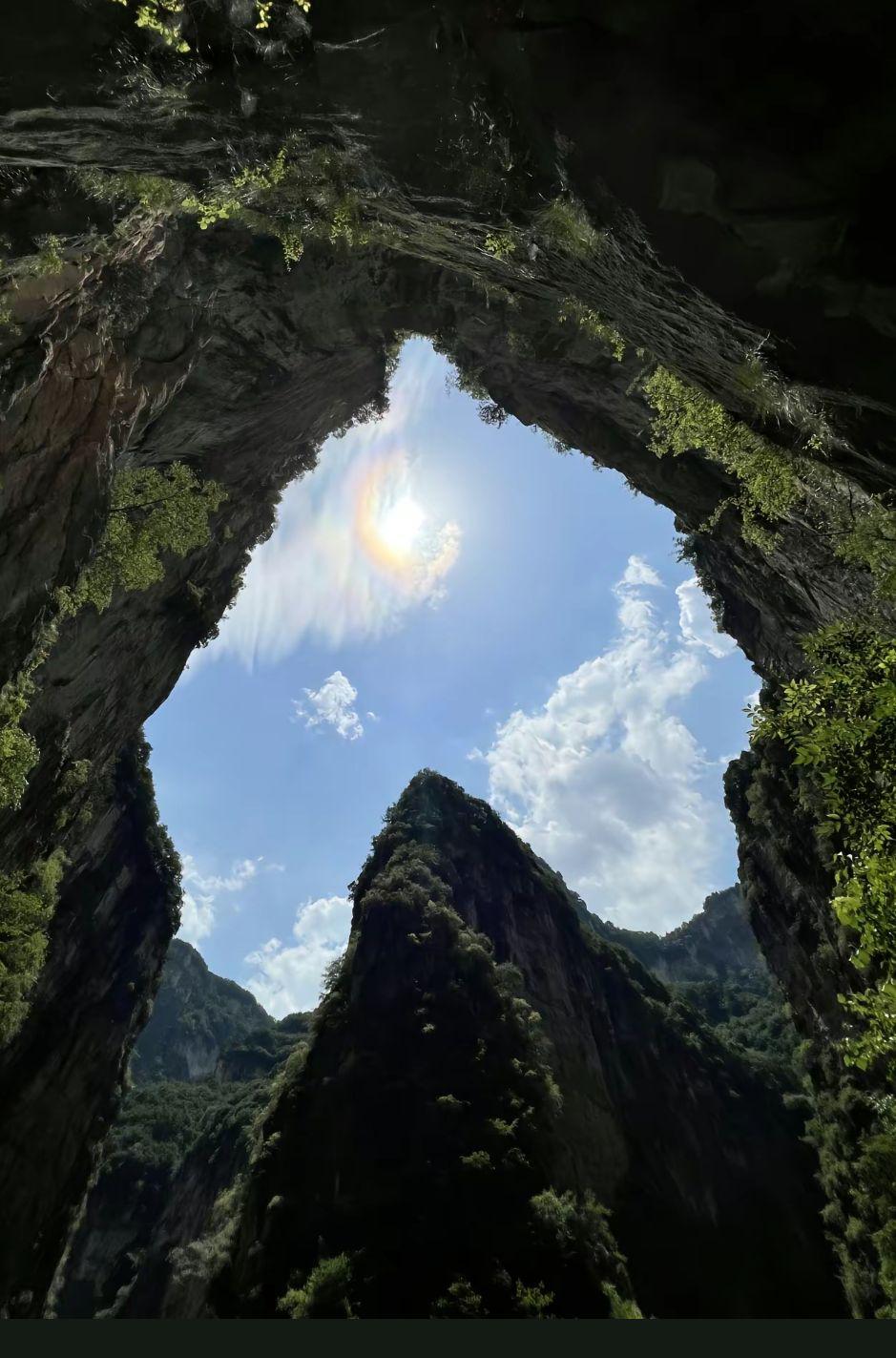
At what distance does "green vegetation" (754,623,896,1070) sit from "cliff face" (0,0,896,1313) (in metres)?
2.81

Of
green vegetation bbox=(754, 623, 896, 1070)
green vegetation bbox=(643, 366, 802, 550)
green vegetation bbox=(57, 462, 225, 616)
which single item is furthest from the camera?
green vegetation bbox=(57, 462, 225, 616)

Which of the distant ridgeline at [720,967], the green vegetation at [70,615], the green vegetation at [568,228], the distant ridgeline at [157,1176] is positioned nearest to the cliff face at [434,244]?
the green vegetation at [568,228]

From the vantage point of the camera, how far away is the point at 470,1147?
1005 inches

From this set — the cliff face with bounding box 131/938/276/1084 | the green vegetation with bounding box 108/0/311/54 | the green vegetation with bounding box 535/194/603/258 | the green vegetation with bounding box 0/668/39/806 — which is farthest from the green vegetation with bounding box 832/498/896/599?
the cliff face with bounding box 131/938/276/1084

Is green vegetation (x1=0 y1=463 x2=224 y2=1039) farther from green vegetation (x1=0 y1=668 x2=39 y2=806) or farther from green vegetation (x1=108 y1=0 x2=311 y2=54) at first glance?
green vegetation (x1=108 y1=0 x2=311 y2=54)

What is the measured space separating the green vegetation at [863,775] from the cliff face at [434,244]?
2.81m

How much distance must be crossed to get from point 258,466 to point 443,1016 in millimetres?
30318

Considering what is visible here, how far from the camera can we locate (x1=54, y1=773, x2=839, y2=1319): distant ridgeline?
73.6 feet

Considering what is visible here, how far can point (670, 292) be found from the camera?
7348 mm

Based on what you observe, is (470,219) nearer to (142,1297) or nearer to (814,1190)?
(814,1190)

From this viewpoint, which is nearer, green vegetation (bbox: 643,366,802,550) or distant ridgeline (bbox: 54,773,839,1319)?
green vegetation (bbox: 643,366,802,550)

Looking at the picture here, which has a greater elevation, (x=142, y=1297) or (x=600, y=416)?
(x=600, y=416)

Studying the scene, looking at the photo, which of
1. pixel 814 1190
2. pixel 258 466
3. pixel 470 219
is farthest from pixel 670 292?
pixel 814 1190

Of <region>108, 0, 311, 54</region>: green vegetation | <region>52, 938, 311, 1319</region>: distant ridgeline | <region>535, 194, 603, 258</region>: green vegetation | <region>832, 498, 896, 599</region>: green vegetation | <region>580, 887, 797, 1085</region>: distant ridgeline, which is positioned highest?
<region>580, 887, 797, 1085</region>: distant ridgeline
